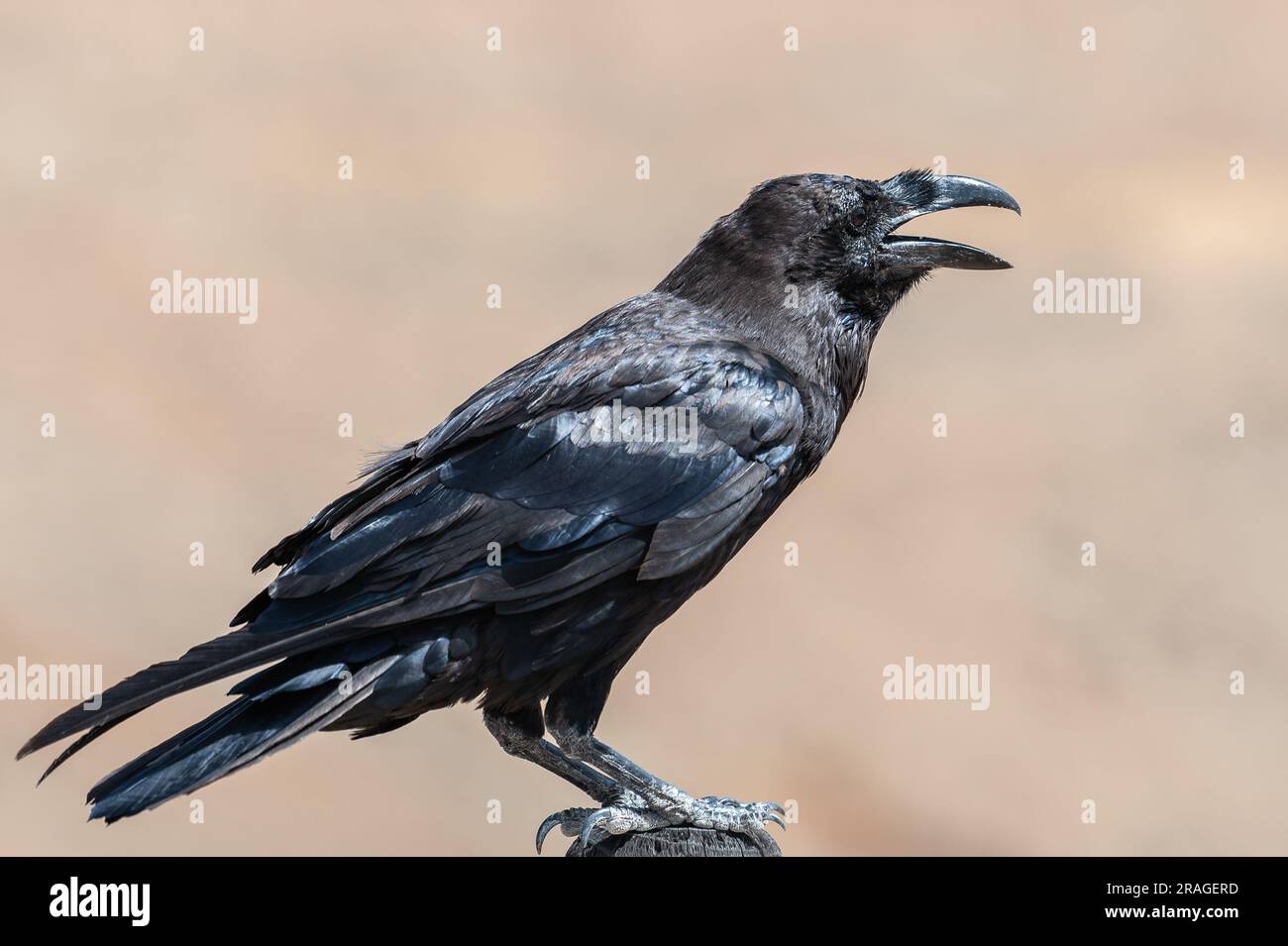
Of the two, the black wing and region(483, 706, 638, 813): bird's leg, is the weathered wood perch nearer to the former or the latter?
region(483, 706, 638, 813): bird's leg

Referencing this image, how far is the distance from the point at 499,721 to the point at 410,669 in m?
0.61

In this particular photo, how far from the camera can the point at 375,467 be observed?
5.01 m

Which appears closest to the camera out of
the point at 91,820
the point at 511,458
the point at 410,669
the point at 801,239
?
the point at 91,820

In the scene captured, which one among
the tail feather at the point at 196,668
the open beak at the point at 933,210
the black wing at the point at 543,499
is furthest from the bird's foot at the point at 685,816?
the open beak at the point at 933,210

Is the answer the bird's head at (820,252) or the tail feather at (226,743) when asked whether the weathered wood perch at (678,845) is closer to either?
the tail feather at (226,743)

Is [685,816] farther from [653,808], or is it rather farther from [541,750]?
[541,750]

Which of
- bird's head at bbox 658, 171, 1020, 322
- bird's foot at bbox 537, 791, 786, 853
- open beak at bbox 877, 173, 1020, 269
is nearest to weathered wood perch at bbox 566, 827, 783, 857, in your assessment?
bird's foot at bbox 537, 791, 786, 853

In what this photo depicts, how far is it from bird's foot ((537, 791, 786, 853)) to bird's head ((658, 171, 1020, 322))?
1.57 metres

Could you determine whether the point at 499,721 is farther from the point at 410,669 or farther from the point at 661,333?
the point at 661,333

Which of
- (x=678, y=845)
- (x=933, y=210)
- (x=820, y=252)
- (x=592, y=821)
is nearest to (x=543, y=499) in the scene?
(x=592, y=821)

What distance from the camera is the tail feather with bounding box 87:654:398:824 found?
163 inches

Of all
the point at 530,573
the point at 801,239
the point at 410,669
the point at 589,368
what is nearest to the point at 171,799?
the point at 410,669

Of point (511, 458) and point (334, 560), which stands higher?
point (511, 458)

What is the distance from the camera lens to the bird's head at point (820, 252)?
5.14 metres
